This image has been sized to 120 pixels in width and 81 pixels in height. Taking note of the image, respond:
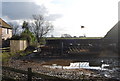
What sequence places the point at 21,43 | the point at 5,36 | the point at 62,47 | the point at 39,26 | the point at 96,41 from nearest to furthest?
the point at 62,47 < the point at 21,43 < the point at 96,41 < the point at 5,36 < the point at 39,26

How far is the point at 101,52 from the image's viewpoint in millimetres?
28984

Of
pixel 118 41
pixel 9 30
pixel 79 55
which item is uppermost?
pixel 9 30

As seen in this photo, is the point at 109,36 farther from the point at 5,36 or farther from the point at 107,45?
the point at 5,36

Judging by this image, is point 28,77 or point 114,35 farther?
point 114,35

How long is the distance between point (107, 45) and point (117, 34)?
3.04 metres

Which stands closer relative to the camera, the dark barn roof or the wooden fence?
the wooden fence

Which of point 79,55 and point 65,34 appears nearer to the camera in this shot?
point 79,55

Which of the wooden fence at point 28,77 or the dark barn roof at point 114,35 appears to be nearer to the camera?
the wooden fence at point 28,77

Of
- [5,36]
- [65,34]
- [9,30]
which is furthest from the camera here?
[65,34]

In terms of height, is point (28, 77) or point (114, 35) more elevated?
point (114, 35)

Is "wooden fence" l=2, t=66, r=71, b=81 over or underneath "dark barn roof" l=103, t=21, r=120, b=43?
underneath

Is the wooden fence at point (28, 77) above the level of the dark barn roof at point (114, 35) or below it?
below

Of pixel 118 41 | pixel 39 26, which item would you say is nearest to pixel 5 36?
pixel 39 26

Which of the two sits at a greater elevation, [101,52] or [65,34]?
[65,34]
